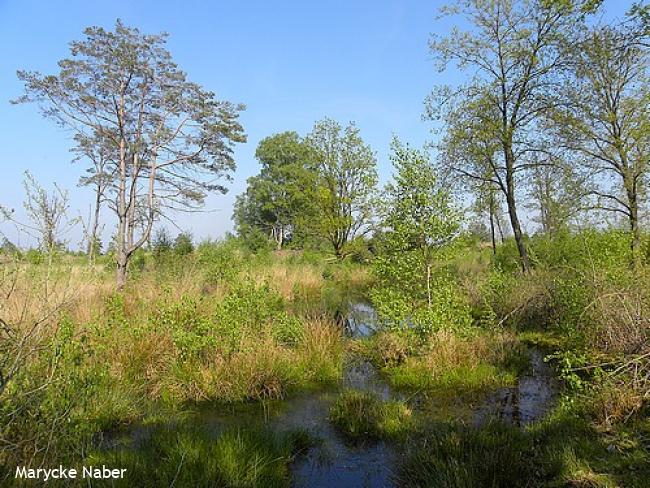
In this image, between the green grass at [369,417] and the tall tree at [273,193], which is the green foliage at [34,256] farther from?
the tall tree at [273,193]

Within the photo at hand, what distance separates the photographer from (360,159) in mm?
31078

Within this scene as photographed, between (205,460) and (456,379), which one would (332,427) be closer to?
(205,460)

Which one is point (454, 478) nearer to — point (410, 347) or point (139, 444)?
point (139, 444)

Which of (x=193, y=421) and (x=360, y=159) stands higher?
(x=360, y=159)

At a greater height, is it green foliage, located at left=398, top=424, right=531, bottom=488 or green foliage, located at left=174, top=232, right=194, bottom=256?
green foliage, located at left=174, top=232, right=194, bottom=256

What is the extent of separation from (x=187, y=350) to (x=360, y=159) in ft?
83.9

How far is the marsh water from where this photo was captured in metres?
4.77

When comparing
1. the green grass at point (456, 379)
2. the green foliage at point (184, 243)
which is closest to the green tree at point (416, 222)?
the green grass at point (456, 379)

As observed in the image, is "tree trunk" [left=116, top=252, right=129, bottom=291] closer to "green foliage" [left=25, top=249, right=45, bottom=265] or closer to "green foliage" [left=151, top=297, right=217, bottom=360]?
"green foliage" [left=151, top=297, right=217, bottom=360]

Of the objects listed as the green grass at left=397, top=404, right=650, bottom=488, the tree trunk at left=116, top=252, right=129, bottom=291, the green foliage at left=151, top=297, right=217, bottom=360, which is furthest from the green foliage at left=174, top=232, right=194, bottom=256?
the green grass at left=397, top=404, right=650, bottom=488

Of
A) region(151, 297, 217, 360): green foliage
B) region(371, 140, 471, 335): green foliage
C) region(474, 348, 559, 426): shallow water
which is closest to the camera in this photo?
region(474, 348, 559, 426): shallow water

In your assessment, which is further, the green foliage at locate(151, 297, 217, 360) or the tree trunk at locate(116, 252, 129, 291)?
the tree trunk at locate(116, 252, 129, 291)

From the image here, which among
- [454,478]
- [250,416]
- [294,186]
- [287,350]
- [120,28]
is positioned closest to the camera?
[454,478]

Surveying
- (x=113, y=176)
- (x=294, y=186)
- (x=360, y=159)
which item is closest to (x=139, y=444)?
(x=113, y=176)
